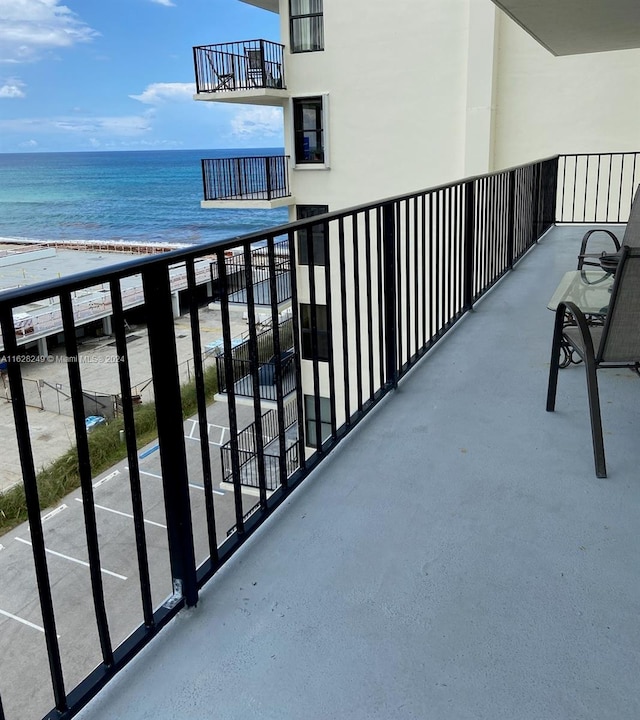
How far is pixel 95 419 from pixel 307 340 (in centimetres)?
724

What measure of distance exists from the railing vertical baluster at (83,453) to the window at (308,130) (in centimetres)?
1156

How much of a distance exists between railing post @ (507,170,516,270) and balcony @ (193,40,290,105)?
6925 mm

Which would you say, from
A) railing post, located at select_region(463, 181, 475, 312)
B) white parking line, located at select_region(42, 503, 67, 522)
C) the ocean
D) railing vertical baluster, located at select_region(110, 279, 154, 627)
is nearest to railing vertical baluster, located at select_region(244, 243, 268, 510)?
railing vertical baluster, located at select_region(110, 279, 154, 627)

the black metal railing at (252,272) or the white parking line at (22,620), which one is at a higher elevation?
the black metal railing at (252,272)

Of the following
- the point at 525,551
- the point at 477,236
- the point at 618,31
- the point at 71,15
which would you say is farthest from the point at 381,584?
the point at 71,15

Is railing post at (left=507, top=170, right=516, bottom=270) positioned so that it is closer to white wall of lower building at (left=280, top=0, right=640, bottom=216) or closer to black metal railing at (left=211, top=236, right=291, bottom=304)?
black metal railing at (left=211, top=236, right=291, bottom=304)

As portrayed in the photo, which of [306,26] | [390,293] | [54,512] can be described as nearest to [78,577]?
[54,512]

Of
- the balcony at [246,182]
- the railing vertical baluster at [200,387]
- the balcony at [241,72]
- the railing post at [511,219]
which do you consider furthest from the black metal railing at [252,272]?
the balcony at [241,72]

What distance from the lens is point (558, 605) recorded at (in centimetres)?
154

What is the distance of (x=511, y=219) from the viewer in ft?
18.3

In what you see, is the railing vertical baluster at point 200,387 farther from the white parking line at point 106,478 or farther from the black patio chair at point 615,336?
the white parking line at point 106,478

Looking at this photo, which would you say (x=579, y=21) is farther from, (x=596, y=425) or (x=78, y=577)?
(x=78, y=577)

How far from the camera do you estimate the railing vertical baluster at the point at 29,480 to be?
3.35 feet

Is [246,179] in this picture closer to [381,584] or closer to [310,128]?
[310,128]
